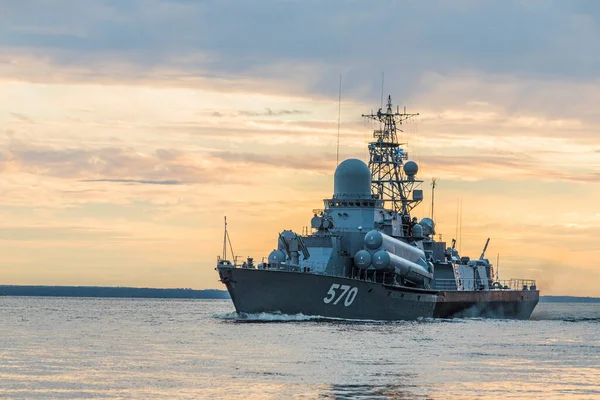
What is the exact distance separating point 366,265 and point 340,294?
9.78 ft

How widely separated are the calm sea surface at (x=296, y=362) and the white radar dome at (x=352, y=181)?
11.3 m

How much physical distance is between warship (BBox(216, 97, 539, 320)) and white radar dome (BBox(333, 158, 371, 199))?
72mm

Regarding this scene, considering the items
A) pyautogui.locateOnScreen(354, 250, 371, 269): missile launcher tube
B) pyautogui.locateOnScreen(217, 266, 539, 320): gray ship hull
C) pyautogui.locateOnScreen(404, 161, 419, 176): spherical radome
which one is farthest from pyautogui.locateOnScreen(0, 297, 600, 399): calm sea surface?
pyautogui.locateOnScreen(404, 161, 419, 176): spherical radome

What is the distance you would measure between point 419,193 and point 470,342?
32451mm

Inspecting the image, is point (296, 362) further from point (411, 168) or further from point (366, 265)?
point (411, 168)

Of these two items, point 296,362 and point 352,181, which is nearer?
point 296,362

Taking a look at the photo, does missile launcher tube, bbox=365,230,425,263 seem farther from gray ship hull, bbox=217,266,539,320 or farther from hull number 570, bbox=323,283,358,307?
hull number 570, bbox=323,283,358,307

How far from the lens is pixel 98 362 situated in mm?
43844

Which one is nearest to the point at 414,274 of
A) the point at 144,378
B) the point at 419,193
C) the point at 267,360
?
the point at 419,193

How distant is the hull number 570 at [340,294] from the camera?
215 feet

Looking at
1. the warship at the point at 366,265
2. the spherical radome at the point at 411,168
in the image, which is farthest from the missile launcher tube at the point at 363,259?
the spherical radome at the point at 411,168

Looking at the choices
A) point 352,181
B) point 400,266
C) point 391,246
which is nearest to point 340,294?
point 400,266

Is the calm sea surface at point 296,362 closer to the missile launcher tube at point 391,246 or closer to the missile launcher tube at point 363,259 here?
the missile launcher tube at point 363,259

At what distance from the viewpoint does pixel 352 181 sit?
75688 millimetres
